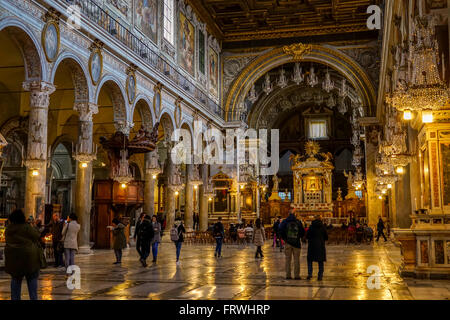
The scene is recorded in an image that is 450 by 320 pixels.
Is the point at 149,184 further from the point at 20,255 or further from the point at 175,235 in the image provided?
the point at 20,255

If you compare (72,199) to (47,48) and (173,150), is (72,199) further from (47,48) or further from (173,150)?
(47,48)

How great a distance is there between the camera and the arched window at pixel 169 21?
24.2 meters

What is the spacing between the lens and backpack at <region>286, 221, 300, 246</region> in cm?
952

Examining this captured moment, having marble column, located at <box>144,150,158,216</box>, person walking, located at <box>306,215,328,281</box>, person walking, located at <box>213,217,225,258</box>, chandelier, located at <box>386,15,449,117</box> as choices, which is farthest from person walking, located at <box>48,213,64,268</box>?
marble column, located at <box>144,150,158,216</box>

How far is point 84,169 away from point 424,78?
11143 mm

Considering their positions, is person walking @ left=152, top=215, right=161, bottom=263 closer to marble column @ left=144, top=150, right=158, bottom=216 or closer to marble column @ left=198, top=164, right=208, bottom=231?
marble column @ left=144, top=150, right=158, bottom=216

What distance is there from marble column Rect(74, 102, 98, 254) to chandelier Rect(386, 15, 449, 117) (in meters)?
10.2

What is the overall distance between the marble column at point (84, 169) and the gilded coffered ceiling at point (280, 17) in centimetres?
1335

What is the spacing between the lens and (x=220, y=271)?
1102 centimetres

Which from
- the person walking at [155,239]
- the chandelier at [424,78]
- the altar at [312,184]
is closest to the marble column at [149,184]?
the person walking at [155,239]

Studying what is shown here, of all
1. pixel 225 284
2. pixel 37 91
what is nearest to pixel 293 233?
pixel 225 284

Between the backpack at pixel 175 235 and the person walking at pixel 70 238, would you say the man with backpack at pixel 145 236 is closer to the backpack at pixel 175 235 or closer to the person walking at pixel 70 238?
the backpack at pixel 175 235

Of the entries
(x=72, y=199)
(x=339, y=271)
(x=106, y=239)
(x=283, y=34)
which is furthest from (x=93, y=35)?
(x=283, y=34)
